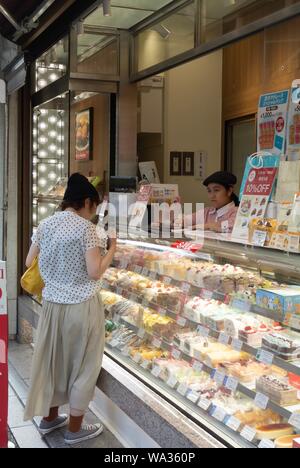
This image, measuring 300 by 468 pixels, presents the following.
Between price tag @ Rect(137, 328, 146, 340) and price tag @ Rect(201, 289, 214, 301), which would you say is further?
price tag @ Rect(137, 328, 146, 340)

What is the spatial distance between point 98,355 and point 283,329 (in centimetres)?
161

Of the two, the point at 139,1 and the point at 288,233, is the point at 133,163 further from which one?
the point at 288,233

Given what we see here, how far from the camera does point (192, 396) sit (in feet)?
11.1

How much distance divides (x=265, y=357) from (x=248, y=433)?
1.26ft

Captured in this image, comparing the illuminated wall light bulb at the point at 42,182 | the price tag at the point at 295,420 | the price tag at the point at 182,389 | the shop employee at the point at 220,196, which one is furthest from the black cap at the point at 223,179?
the illuminated wall light bulb at the point at 42,182

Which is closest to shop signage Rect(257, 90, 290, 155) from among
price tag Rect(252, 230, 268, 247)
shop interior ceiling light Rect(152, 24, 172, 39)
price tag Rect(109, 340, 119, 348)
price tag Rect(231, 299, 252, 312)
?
price tag Rect(252, 230, 268, 247)

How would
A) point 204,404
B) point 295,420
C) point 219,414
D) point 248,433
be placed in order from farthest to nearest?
point 204,404, point 219,414, point 248,433, point 295,420

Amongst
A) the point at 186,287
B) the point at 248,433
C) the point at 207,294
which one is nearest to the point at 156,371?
the point at 186,287

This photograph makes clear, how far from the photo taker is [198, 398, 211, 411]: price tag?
322 cm

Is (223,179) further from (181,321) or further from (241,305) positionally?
(241,305)

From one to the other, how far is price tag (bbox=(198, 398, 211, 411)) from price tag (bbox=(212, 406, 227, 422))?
7 cm

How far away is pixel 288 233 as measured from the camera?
112 inches

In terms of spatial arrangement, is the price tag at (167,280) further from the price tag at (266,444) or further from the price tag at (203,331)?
the price tag at (266,444)

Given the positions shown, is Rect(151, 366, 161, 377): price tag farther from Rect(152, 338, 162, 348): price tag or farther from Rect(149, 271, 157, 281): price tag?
Rect(149, 271, 157, 281): price tag
